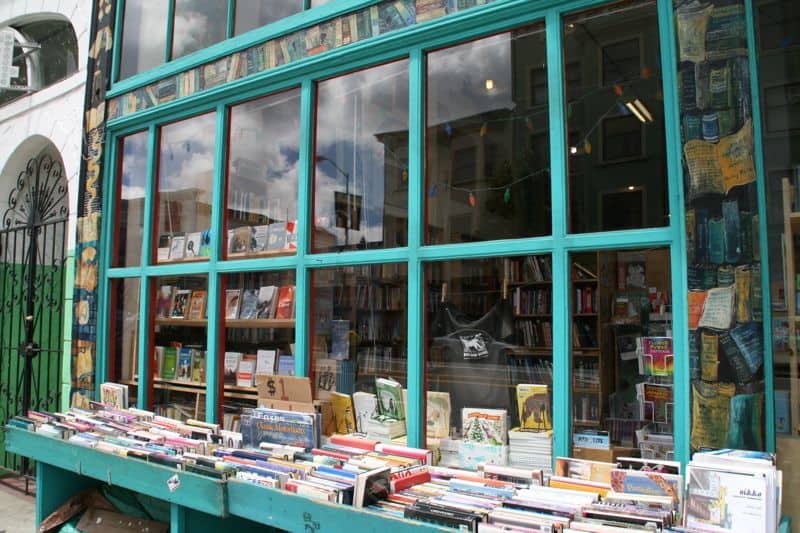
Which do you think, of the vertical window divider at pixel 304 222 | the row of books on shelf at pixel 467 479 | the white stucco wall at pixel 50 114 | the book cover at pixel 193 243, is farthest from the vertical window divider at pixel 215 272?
the white stucco wall at pixel 50 114

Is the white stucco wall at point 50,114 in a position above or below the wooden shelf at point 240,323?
above

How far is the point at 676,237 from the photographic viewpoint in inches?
97.8

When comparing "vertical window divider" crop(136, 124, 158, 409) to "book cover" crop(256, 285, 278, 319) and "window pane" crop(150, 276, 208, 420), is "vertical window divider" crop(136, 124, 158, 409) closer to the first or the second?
"window pane" crop(150, 276, 208, 420)

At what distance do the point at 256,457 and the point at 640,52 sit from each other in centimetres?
276

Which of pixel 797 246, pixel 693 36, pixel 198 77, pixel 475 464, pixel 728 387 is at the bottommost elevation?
pixel 475 464

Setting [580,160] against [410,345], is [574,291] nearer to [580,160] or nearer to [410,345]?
[580,160]

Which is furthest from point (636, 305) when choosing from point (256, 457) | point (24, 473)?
point (24, 473)

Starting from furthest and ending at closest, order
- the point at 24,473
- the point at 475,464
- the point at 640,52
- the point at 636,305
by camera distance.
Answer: the point at 24,473 < the point at 636,305 < the point at 475,464 < the point at 640,52

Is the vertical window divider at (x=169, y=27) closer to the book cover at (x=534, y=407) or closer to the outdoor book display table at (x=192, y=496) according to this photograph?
the outdoor book display table at (x=192, y=496)

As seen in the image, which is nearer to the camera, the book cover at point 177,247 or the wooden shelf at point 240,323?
the wooden shelf at point 240,323

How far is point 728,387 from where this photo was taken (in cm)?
225

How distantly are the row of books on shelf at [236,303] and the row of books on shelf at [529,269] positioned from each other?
1.41 m

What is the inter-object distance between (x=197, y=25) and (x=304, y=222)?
1973mm

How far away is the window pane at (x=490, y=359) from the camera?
302 cm
